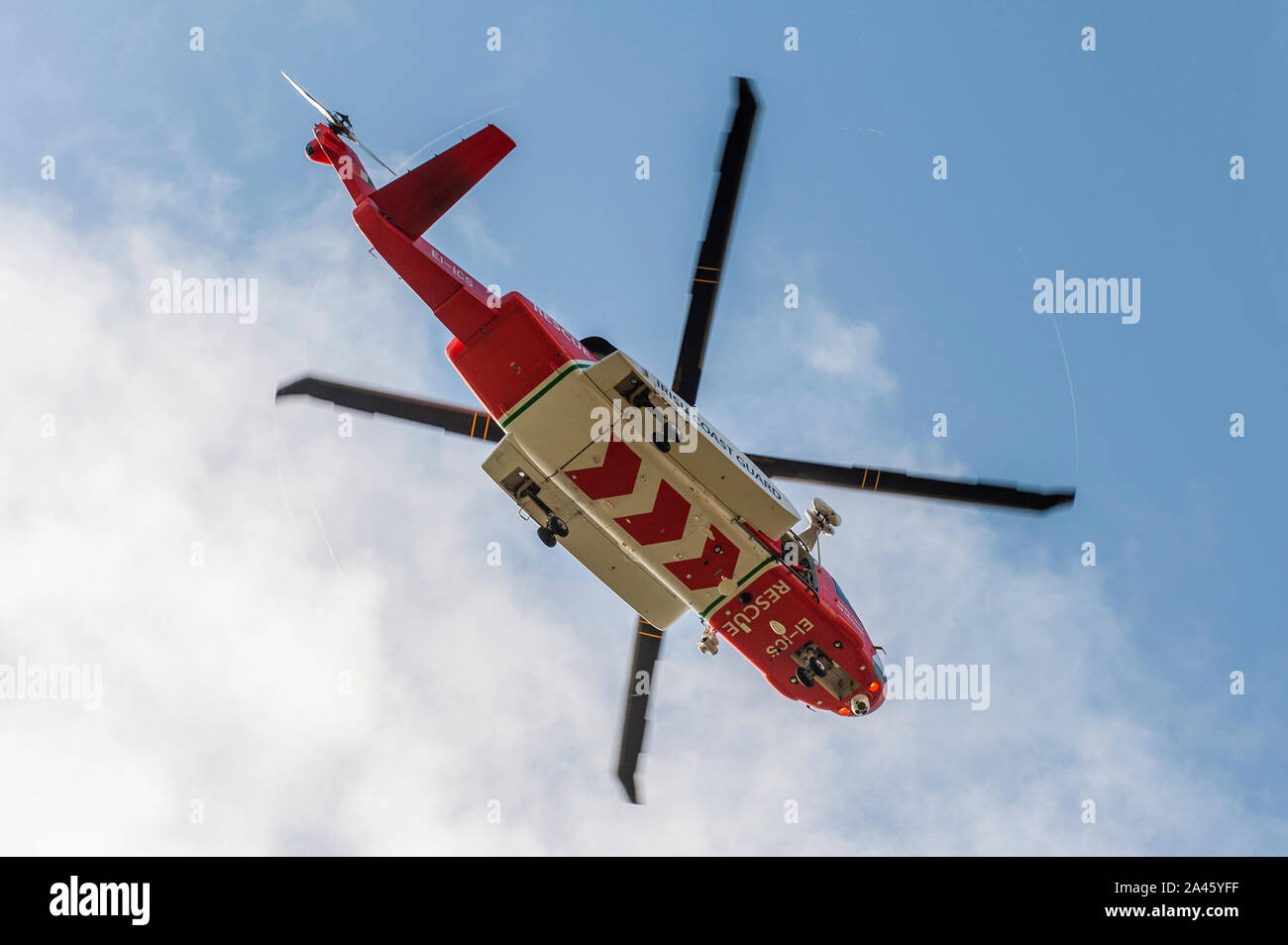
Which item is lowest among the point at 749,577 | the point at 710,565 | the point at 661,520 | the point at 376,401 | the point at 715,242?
the point at 749,577

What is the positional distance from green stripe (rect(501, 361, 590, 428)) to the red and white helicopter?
0.02 m

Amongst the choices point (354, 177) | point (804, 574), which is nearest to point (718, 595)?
point (804, 574)

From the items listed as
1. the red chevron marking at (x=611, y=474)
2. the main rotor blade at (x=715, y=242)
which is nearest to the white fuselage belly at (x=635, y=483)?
the red chevron marking at (x=611, y=474)

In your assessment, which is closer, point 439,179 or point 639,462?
point 439,179

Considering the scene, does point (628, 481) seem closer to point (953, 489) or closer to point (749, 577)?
point (749, 577)

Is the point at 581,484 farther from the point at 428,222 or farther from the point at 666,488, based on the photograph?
the point at 428,222

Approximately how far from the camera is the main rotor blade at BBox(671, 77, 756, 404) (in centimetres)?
1451

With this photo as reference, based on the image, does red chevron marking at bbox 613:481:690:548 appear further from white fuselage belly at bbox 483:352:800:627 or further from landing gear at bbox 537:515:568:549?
landing gear at bbox 537:515:568:549

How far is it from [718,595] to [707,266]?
557 centimetres

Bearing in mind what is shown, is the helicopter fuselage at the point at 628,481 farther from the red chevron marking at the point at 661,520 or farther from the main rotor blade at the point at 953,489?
the main rotor blade at the point at 953,489

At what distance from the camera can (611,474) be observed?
15383 mm

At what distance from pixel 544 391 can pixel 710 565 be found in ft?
13.5

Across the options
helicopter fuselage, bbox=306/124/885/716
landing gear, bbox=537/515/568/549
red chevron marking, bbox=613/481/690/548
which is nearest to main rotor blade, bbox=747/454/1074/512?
helicopter fuselage, bbox=306/124/885/716

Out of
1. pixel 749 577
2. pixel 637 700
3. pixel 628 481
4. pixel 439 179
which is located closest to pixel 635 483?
pixel 628 481
